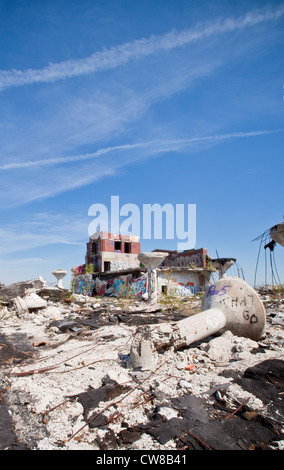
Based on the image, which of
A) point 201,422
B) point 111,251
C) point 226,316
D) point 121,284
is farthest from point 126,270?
point 201,422

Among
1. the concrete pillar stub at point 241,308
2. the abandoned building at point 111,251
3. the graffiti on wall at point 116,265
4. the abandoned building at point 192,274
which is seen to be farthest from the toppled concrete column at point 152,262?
the graffiti on wall at point 116,265

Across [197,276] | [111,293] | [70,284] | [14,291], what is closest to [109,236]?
[70,284]

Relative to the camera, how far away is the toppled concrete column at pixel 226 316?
207 inches

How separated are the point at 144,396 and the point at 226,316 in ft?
10.5

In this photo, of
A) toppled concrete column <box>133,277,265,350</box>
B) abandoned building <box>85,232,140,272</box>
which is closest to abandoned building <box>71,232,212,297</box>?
abandoned building <box>85,232,140,272</box>

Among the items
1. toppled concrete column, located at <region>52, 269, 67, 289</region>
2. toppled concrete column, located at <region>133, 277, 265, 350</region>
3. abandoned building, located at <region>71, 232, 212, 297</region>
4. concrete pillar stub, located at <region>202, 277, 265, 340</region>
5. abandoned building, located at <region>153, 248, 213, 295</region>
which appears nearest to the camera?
toppled concrete column, located at <region>133, 277, 265, 350</region>

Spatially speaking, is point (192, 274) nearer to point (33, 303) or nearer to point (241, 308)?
point (33, 303)

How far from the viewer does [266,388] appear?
3.77 meters

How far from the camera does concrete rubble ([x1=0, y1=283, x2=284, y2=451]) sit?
2.73 m

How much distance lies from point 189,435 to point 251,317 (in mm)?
3846

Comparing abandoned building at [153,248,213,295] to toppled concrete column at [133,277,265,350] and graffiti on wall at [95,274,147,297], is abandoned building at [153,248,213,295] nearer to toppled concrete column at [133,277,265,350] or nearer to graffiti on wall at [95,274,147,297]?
graffiti on wall at [95,274,147,297]

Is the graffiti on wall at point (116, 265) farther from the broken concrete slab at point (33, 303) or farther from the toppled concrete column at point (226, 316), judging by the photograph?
the toppled concrete column at point (226, 316)

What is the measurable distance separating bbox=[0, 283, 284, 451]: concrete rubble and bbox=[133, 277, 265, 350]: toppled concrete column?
21cm
